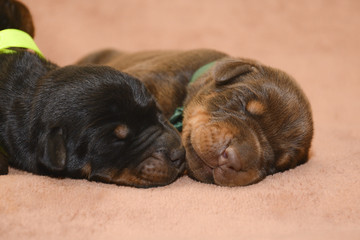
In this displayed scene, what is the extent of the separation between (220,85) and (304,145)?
0.77 metres

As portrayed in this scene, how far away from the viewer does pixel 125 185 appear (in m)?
2.62

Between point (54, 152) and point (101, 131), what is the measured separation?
11.8 inches

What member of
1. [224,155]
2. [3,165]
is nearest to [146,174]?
[224,155]

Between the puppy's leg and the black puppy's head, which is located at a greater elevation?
the black puppy's head

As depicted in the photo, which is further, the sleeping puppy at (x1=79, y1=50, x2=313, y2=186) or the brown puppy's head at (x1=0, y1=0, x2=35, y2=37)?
the brown puppy's head at (x1=0, y1=0, x2=35, y2=37)

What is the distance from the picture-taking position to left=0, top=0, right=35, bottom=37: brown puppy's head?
12.3ft

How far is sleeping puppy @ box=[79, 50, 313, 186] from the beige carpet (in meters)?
0.12

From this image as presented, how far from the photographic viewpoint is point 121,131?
256 cm

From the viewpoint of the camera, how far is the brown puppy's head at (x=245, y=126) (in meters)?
2.65

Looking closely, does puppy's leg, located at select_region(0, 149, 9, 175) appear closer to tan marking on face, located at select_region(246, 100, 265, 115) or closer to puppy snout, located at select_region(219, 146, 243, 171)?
→ puppy snout, located at select_region(219, 146, 243, 171)

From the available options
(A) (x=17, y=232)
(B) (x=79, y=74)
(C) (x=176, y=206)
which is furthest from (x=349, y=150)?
(A) (x=17, y=232)

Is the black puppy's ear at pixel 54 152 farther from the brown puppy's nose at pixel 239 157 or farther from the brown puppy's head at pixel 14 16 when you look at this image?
the brown puppy's head at pixel 14 16

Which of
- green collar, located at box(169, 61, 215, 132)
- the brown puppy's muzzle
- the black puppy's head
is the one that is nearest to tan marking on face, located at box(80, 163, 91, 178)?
the black puppy's head

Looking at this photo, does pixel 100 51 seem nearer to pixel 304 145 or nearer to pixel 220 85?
pixel 220 85
